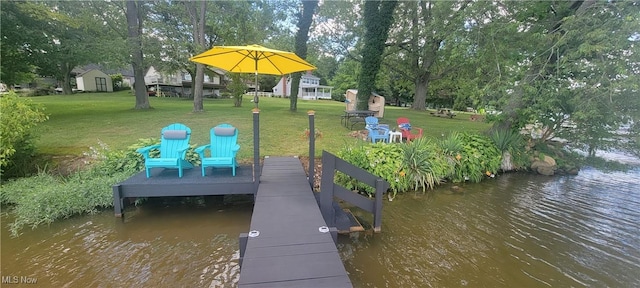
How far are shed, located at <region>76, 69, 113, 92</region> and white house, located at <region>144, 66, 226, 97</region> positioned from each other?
4250 mm

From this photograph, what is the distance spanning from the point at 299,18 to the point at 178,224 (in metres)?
12.8

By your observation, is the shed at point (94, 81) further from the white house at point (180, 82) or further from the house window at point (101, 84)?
the white house at point (180, 82)

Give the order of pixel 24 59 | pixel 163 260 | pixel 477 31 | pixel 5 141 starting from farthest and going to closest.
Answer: pixel 24 59, pixel 477 31, pixel 5 141, pixel 163 260

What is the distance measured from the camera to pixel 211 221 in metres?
4.13

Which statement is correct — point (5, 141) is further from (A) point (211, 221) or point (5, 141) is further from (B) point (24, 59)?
(B) point (24, 59)

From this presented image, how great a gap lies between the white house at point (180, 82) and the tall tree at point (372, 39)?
24591 mm

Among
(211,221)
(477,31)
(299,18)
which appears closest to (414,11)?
(299,18)

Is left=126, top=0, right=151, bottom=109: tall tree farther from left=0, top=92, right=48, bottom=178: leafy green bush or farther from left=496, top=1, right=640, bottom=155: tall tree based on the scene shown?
left=496, top=1, right=640, bottom=155: tall tree

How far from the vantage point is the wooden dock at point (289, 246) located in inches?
81.9

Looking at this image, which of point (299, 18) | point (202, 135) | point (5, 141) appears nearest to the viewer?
point (5, 141)

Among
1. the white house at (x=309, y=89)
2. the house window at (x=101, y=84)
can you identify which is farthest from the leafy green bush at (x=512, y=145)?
A: the house window at (x=101, y=84)

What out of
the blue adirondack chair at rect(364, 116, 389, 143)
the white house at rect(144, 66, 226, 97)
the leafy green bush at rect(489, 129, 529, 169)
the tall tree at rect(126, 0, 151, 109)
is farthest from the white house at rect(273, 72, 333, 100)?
the leafy green bush at rect(489, 129, 529, 169)

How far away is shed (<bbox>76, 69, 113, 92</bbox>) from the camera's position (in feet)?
103

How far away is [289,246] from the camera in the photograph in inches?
100.0
